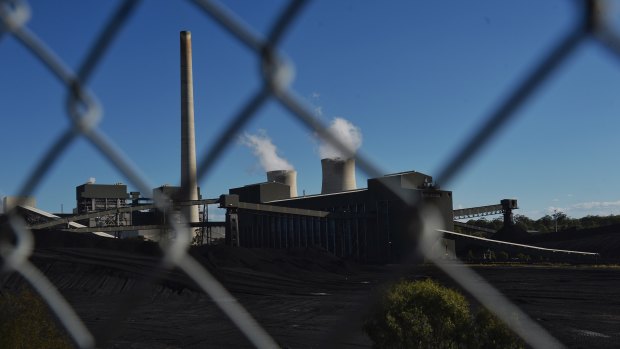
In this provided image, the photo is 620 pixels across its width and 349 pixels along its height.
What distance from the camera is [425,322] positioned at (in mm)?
6961

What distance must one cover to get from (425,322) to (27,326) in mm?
4366

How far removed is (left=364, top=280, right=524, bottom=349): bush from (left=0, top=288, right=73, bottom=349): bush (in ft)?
11.9

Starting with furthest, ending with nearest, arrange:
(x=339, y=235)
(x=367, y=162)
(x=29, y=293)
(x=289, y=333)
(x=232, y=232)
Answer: (x=339, y=235)
(x=232, y=232)
(x=289, y=333)
(x=29, y=293)
(x=367, y=162)

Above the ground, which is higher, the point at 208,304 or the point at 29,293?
the point at 29,293

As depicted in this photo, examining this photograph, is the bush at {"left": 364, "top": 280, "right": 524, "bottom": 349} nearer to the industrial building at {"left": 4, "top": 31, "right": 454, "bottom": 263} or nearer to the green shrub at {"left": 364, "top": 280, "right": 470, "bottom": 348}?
the green shrub at {"left": 364, "top": 280, "right": 470, "bottom": 348}

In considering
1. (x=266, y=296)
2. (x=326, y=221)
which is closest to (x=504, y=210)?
(x=326, y=221)

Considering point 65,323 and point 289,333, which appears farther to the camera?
point 289,333

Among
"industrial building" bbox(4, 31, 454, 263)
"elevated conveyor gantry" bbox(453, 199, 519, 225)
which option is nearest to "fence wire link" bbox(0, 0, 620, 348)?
"industrial building" bbox(4, 31, 454, 263)

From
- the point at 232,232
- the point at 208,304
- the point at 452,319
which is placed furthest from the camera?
the point at 232,232

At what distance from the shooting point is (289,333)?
1138cm

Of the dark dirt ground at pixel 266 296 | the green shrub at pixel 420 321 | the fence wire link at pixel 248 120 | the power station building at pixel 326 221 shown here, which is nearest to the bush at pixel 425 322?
the green shrub at pixel 420 321

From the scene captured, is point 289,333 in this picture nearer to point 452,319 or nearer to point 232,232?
point 452,319

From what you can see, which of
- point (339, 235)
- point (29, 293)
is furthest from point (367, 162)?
point (339, 235)

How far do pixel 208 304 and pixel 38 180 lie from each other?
1443 cm
